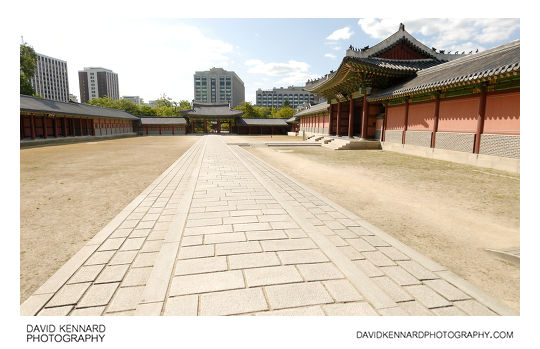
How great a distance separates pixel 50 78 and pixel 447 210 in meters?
108

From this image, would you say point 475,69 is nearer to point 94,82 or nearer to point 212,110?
point 212,110

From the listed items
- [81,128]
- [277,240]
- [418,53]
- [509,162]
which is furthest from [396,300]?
[81,128]

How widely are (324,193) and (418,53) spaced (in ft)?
59.9

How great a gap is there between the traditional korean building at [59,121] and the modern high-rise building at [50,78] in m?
61.2

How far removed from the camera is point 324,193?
556 cm

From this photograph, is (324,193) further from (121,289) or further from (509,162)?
(509,162)

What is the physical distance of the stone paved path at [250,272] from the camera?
1.90 m

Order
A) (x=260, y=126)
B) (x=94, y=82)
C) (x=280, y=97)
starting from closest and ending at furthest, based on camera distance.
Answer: (x=260, y=126), (x=94, y=82), (x=280, y=97)

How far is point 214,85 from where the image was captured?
376 feet

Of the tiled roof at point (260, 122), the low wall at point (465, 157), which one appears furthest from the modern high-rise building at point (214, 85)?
the low wall at point (465, 157)

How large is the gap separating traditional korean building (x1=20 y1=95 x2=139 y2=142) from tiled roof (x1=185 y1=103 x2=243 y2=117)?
41.6 ft

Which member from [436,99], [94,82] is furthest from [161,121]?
[94,82]

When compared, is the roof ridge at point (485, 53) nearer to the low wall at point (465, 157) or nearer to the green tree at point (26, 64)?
the low wall at point (465, 157)

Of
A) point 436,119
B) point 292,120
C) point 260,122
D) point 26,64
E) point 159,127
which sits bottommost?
point 436,119
